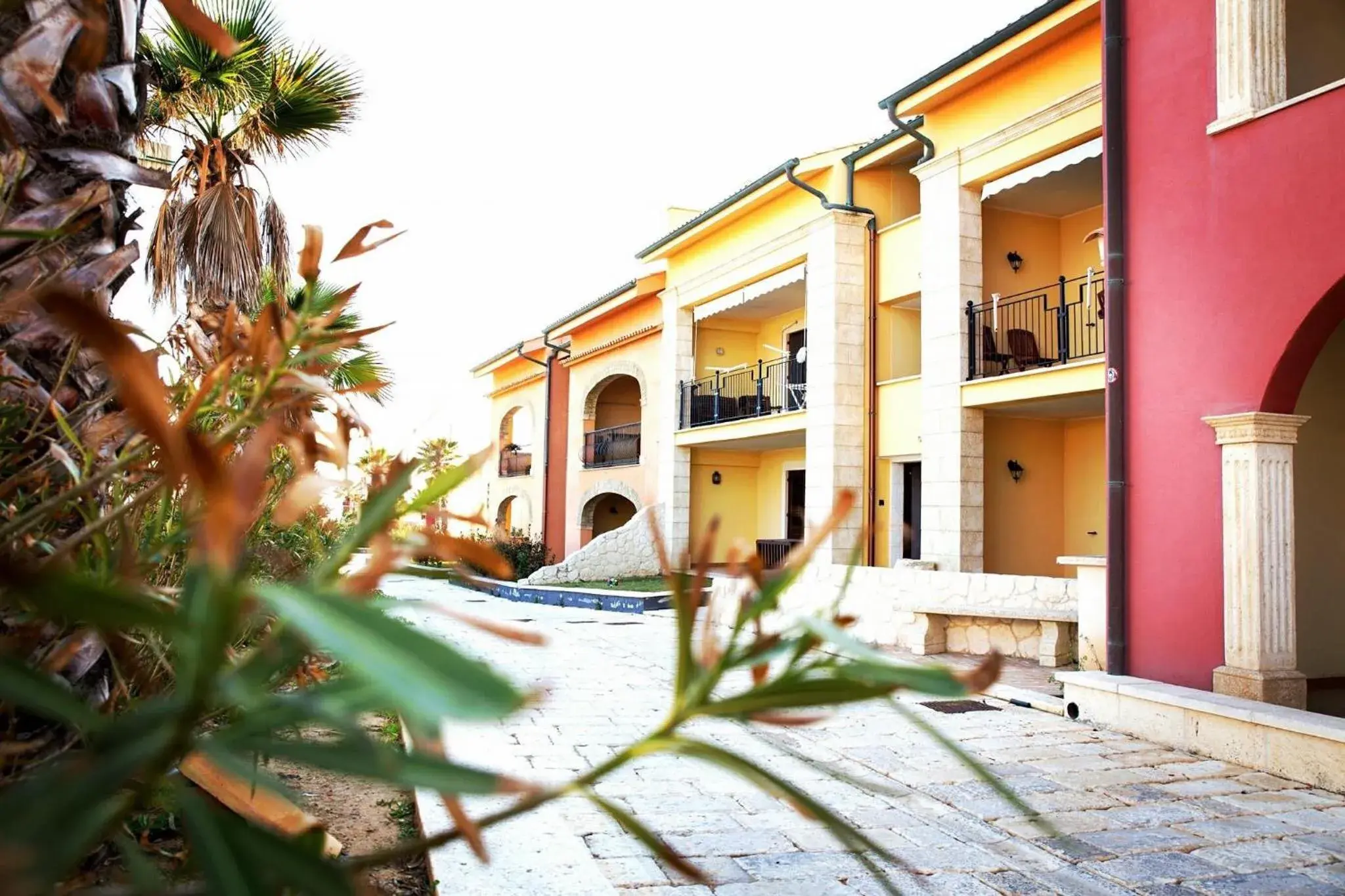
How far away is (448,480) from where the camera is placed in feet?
2.30

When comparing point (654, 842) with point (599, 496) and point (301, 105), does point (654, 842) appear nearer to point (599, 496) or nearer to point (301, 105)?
point (301, 105)

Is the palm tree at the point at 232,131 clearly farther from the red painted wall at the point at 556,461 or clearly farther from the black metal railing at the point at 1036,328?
the red painted wall at the point at 556,461

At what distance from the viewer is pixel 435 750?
0.50m

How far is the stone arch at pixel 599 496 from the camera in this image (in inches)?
813

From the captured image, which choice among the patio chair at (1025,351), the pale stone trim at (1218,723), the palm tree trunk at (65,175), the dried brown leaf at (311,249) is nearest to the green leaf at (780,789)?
the dried brown leaf at (311,249)

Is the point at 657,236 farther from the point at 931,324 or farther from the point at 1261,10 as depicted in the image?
the point at 1261,10

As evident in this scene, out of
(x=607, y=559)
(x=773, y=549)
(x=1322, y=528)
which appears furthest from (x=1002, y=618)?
(x=607, y=559)

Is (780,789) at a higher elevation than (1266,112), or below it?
below

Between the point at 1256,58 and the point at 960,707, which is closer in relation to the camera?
the point at 1256,58

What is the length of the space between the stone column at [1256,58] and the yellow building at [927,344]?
3561 mm

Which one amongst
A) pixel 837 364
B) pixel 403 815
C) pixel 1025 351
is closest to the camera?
pixel 403 815

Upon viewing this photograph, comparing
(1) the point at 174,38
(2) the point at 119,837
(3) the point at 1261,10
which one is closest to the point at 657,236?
(1) the point at 174,38

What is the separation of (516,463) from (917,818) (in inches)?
919

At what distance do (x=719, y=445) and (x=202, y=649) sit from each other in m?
18.4
